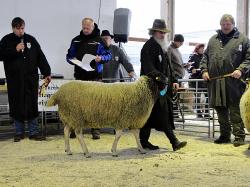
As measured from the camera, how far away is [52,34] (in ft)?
28.9

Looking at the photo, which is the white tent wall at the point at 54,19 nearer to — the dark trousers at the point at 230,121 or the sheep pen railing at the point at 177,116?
the sheep pen railing at the point at 177,116

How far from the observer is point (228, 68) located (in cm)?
604

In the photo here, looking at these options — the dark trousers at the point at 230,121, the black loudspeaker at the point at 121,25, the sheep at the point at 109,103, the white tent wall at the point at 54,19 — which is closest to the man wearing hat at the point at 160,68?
the sheep at the point at 109,103

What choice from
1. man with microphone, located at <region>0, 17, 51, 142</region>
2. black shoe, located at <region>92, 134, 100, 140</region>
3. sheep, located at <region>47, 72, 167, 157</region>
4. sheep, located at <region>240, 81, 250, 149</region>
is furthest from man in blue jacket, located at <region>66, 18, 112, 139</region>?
sheep, located at <region>240, 81, 250, 149</region>

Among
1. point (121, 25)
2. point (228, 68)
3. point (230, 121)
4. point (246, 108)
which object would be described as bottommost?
point (230, 121)

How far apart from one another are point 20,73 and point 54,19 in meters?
2.53

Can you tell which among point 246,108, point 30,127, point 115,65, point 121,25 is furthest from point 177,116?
point 246,108

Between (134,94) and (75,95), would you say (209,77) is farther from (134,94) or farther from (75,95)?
(75,95)

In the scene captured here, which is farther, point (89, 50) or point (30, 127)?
point (30, 127)

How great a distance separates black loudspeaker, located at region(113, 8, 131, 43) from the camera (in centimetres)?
941

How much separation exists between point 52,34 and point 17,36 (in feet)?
7.03

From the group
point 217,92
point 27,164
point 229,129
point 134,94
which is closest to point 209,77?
point 217,92

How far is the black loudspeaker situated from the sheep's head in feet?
13.8

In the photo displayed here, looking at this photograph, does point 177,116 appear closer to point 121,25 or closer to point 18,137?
point 121,25
